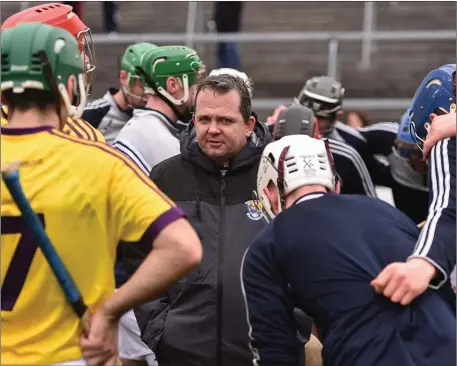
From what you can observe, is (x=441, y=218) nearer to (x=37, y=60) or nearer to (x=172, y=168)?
(x=37, y=60)

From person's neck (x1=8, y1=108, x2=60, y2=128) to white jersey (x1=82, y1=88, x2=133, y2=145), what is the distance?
4.50 metres

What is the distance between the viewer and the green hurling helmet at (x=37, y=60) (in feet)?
13.3

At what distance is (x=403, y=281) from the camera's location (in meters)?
4.30

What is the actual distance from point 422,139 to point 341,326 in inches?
48.7

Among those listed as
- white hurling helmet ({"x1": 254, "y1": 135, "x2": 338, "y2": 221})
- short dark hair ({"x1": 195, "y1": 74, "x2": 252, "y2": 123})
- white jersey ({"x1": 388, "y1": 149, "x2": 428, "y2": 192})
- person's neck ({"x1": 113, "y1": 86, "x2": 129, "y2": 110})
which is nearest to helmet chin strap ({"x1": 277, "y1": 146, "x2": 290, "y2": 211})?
white hurling helmet ({"x1": 254, "y1": 135, "x2": 338, "y2": 221})

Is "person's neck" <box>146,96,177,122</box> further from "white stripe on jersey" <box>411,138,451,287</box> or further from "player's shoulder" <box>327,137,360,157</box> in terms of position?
"white stripe on jersey" <box>411,138,451,287</box>

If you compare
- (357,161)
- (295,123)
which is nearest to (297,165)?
(295,123)

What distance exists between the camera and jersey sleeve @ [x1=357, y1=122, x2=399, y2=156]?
9070 millimetres

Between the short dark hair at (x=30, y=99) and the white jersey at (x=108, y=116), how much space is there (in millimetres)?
4499

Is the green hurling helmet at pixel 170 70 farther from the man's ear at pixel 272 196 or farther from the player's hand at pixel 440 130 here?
the player's hand at pixel 440 130

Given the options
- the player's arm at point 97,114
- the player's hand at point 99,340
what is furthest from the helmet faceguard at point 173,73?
the player's hand at point 99,340

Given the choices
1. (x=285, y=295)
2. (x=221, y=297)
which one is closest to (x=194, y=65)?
(x=221, y=297)

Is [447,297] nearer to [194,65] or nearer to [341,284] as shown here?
[341,284]

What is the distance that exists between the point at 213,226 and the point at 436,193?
4.41 feet
